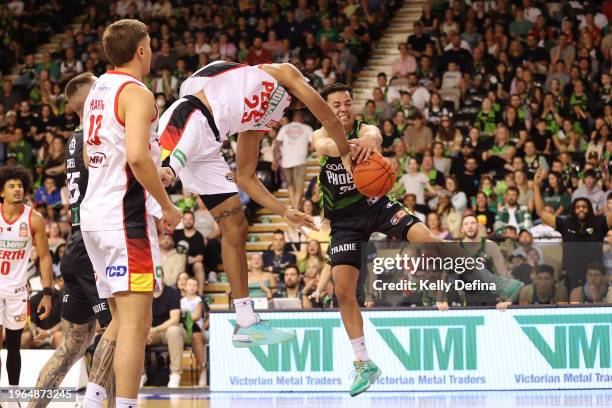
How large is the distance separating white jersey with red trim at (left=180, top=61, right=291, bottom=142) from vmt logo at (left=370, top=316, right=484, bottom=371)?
5067 mm

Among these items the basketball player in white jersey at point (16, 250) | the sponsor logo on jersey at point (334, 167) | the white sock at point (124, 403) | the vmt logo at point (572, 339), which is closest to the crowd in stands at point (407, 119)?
the vmt logo at point (572, 339)

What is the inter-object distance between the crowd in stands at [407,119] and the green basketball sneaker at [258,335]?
428cm

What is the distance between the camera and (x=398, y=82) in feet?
59.2

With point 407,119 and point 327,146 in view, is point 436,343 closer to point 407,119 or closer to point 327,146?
point 327,146

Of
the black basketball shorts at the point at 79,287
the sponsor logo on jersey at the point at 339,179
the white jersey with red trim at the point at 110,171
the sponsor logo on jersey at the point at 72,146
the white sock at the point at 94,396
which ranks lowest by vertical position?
the white sock at the point at 94,396

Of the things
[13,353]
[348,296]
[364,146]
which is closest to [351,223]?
[348,296]

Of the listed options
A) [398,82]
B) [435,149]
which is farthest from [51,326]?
[398,82]

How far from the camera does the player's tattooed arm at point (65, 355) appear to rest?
7.63m

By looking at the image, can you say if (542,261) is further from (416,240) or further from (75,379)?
(75,379)

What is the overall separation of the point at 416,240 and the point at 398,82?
33.1ft

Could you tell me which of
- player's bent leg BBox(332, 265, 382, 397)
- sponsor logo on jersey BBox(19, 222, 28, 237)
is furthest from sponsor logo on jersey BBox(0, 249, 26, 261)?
player's bent leg BBox(332, 265, 382, 397)

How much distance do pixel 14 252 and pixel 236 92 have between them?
3690 mm

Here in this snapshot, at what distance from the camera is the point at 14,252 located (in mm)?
9648
